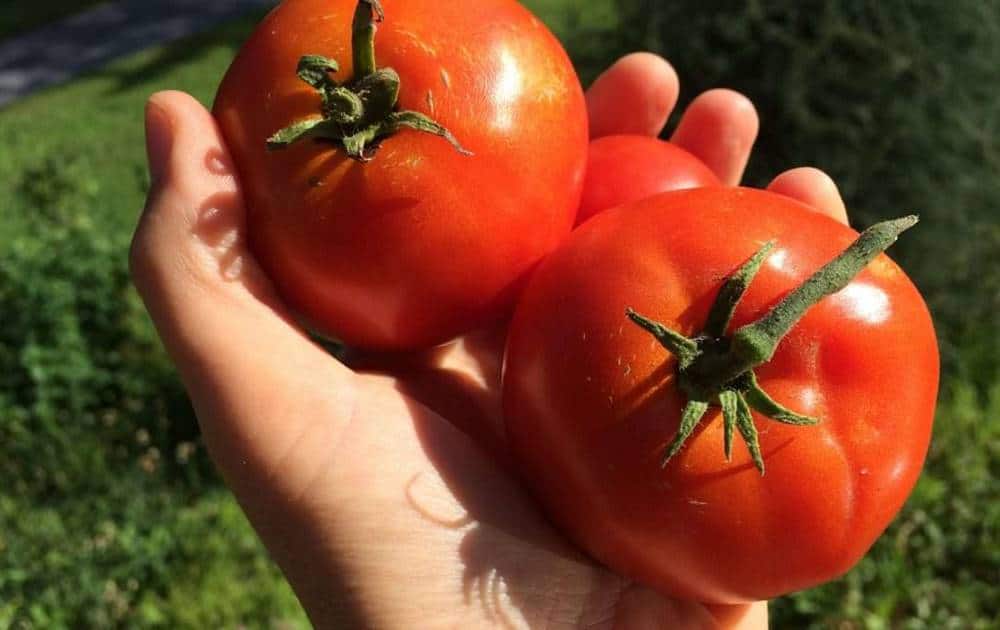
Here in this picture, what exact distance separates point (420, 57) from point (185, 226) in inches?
17.7

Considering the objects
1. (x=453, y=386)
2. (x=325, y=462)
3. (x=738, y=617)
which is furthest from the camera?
(x=453, y=386)

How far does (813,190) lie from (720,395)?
2.91ft

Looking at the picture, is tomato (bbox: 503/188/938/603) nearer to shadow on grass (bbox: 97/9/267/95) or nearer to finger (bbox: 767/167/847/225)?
finger (bbox: 767/167/847/225)

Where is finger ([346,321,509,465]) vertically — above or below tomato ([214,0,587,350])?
below

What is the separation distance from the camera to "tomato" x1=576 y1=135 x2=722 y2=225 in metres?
1.79

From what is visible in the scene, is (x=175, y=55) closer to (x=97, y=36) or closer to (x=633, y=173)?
(x=97, y=36)

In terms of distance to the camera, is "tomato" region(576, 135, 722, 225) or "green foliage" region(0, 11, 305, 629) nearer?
"tomato" region(576, 135, 722, 225)

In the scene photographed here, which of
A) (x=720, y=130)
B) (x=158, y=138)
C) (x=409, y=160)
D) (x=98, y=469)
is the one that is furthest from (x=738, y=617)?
(x=98, y=469)

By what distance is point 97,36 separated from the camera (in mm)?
8336

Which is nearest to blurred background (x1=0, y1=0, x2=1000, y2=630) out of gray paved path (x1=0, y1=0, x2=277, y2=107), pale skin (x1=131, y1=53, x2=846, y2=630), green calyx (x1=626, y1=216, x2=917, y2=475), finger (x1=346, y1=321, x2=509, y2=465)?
finger (x1=346, y1=321, x2=509, y2=465)

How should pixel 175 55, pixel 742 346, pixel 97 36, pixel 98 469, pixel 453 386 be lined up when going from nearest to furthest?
pixel 742 346
pixel 453 386
pixel 98 469
pixel 175 55
pixel 97 36

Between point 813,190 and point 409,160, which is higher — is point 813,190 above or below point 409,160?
below

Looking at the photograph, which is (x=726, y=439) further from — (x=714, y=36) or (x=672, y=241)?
(x=714, y=36)

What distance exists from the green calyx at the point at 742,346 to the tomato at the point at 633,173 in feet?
1.85
